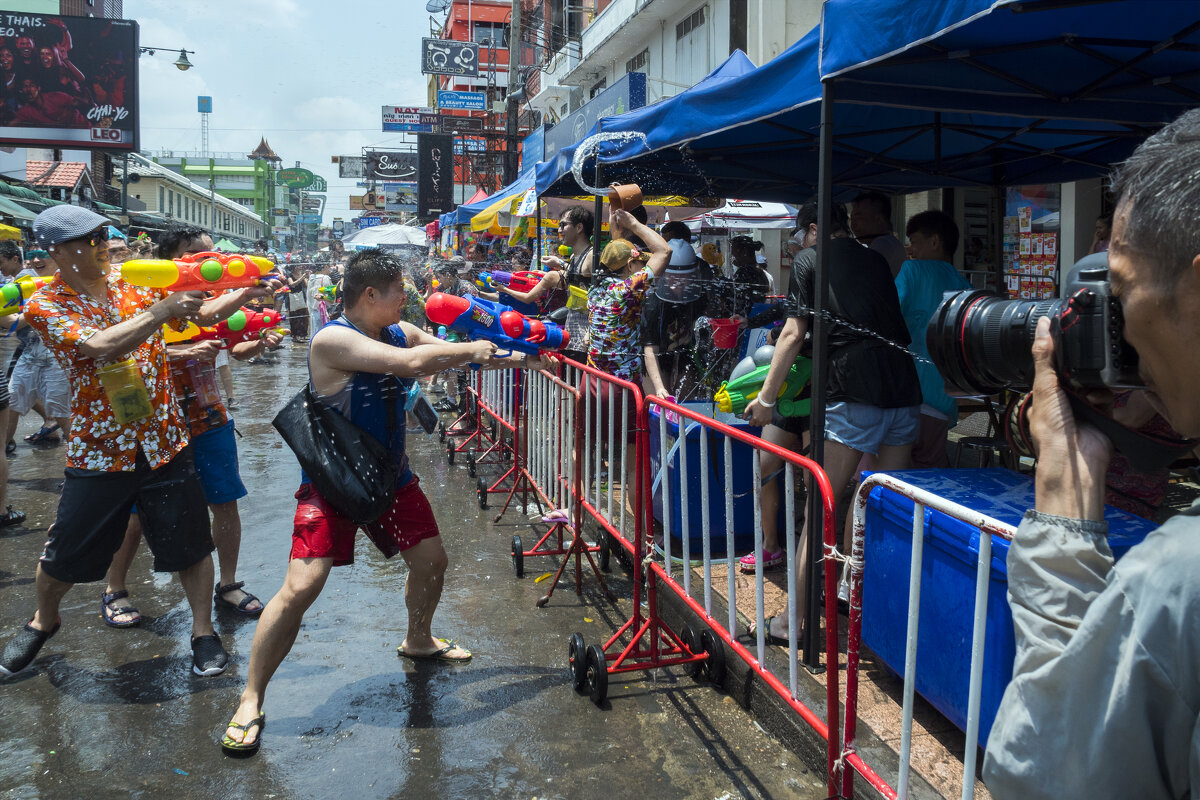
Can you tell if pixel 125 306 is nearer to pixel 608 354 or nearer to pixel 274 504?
pixel 608 354

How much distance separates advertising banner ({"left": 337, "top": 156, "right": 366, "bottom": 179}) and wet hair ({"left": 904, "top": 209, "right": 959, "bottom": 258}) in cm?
5093

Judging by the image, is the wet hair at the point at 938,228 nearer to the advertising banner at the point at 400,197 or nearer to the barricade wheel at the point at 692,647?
the barricade wheel at the point at 692,647

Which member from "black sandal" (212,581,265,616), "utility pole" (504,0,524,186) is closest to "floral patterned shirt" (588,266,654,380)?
"black sandal" (212,581,265,616)

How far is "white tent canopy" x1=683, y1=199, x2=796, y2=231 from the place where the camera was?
11.8m

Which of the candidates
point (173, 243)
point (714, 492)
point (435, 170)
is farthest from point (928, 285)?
point (435, 170)

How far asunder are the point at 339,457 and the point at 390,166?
39706mm

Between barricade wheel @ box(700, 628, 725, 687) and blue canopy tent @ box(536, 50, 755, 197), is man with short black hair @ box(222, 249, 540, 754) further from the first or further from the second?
blue canopy tent @ box(536, 50, 755, 197)

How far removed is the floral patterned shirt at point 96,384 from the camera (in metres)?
3.91

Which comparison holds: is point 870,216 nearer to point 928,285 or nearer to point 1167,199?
point 928,285

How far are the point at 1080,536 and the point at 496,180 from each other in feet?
117

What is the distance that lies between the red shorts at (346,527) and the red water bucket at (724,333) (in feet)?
8.00

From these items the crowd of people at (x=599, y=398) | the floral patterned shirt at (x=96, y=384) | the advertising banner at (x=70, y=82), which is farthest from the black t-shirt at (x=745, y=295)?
the advertising banner at (x=70, y=82)

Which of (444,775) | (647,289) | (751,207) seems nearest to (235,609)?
(444,775)

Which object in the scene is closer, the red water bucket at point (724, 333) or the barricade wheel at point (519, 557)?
the barricade wheel at point (519, 557)
